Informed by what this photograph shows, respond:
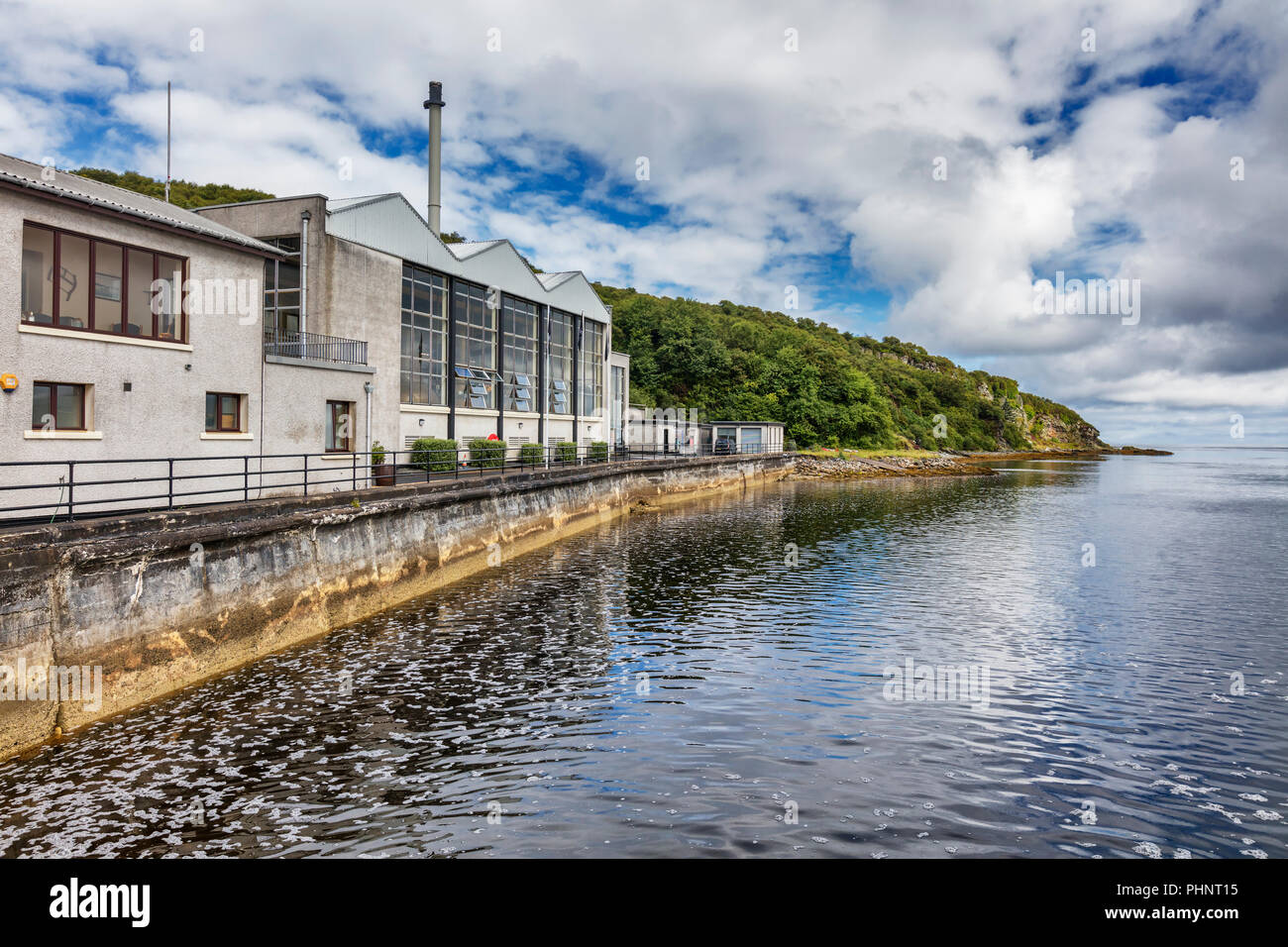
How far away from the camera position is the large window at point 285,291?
3378 cm

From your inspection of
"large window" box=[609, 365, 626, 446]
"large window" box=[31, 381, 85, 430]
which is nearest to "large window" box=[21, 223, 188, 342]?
"large window" box=[31, 381, 85, 430]

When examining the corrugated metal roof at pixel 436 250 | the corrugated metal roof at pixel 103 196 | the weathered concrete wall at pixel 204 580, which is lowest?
the weathered concrete wall at pixel 204 580

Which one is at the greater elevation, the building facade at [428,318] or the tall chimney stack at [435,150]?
the tall chimney stack at [435,150]

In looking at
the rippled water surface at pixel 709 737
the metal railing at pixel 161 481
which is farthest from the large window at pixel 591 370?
the rippled water surface at pixel 709 737

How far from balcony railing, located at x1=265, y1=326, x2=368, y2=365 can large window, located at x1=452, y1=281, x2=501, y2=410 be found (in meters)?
8.78

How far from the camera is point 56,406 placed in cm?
1812

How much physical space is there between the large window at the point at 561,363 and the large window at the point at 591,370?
59.8 inches

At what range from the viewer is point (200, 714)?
12.4 metres

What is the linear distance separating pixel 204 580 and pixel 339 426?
15207 millimetres

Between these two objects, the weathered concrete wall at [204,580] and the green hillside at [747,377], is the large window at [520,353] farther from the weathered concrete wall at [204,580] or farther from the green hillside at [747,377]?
the green hillside at [747,377]

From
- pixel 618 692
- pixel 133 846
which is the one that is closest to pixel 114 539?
pixel 133 846

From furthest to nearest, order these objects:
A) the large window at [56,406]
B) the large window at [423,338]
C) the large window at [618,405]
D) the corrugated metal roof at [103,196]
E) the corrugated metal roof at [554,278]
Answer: the large window at [618,405]
the corrugated metal roof at [554,278]
the large window at [423,338]
the large window at [56,406]
the corrugated metal roof at [103,196]
